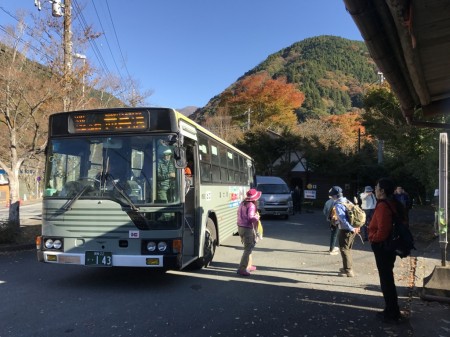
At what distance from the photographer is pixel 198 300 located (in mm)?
6156

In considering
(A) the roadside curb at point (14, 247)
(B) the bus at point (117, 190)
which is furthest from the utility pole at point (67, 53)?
(B) the bus at point (117, 190)

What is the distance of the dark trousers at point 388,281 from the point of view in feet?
17.1

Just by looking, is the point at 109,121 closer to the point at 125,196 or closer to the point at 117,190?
the point at 117,190

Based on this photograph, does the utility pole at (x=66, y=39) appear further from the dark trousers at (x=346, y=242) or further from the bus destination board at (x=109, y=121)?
the dark trousers at (x=346, y=242)

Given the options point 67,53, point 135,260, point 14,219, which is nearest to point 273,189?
point 67,53

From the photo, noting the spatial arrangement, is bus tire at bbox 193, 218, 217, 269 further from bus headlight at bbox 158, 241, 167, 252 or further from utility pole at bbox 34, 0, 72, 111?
utility pole at bbox 34, 0, 72, 111

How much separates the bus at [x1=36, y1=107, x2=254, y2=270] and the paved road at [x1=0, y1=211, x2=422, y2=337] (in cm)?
61

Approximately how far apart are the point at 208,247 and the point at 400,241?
4289 millimetres

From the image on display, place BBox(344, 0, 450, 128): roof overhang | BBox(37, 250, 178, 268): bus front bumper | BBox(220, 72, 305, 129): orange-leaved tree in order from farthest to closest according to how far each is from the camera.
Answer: BBox(220, 72, 305, 129): orange-leaved tree, BBox(37, 250, 178, 268): bus front bumper, BBox(344, 0, 450, 128): roof overhang

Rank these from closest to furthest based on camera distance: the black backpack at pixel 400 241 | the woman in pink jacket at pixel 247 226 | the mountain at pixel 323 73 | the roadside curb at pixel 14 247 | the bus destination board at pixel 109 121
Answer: the black backpack at pixel 400 241, the bus destination board at pixel 109 121, the woman in pink jacket at pixel 247 226, the roadside curb at pixel 14 247, the mountain at pixel 323 73

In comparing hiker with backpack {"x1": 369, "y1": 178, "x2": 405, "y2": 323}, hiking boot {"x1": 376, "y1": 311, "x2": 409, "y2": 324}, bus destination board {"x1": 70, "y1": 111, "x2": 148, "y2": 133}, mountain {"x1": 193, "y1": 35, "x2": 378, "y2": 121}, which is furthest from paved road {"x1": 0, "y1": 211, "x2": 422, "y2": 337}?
mountain {"x1": 193, "y1": 35, "x2": 378, "y2": 121}

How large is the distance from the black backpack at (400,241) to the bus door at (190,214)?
3178 mm

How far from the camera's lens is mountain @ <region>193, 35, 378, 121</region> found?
235 feet

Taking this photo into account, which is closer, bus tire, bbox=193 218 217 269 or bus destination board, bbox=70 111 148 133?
bus destination board, bbox=70 111 148 133
